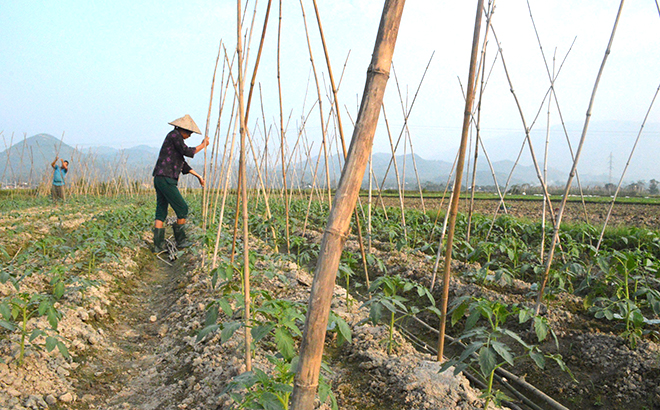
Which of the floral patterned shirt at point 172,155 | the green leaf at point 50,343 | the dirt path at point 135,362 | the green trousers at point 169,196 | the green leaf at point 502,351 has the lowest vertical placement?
the dirt path at point 135,362

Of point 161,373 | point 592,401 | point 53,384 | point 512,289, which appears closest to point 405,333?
point 592,401

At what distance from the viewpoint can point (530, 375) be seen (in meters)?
2.27

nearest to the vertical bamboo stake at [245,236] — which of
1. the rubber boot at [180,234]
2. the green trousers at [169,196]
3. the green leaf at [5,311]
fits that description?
the green leaf at [5,311]

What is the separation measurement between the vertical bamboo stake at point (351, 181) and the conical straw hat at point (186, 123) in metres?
4.12

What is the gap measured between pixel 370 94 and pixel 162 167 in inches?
170

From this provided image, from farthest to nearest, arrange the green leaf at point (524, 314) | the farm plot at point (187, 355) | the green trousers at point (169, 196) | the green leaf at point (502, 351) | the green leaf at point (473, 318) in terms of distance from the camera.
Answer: the green trousers at point (169, 196) < the green leaf at point (524, 314) < the green leaf at point (473, 318) < the farm plot at point (187, 355) < the green leaf at point (502, 351)

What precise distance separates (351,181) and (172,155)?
4.33m

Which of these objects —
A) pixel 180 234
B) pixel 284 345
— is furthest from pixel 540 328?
pixel 180 234

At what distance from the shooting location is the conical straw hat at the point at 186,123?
4.59 m

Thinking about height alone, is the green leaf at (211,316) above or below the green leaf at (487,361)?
above

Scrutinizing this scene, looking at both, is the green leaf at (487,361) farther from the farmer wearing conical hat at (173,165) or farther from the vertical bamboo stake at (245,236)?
the farmer wearing conical hat at (173,165)

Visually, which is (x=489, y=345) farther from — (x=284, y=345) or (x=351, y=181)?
(x=351, y=181)

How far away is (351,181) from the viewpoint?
96cm

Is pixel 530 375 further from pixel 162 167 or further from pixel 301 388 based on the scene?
pixel 162 167
